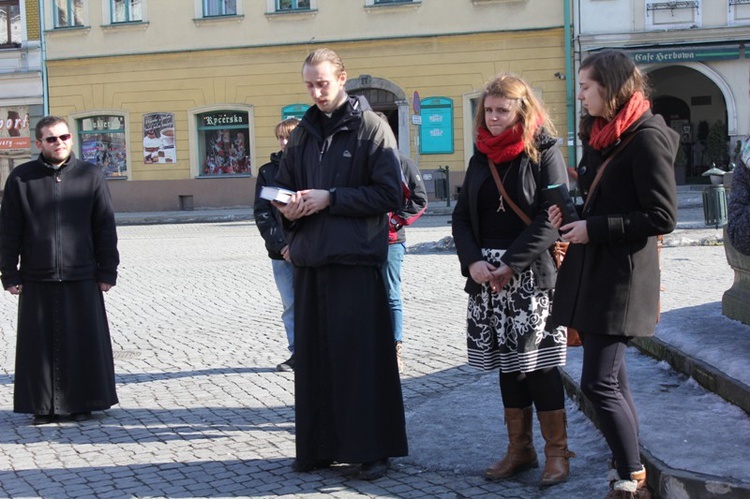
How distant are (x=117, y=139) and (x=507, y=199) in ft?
92.5

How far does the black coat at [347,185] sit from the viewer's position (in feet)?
16.6

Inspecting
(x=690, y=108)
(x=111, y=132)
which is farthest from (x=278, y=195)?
(x=111, y=132)

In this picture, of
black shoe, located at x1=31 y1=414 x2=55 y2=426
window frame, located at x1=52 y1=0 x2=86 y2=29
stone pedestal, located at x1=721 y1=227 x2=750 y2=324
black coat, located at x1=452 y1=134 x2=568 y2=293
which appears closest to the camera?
black coat, located at x1=452 y1=134 x2=568 y2=293

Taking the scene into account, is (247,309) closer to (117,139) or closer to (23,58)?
(117,139)

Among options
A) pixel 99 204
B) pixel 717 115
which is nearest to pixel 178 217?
pixel 717 115

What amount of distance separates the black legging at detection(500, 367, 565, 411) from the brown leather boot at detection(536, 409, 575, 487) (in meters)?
0.04

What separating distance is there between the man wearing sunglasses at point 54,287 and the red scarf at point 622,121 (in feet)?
12.3

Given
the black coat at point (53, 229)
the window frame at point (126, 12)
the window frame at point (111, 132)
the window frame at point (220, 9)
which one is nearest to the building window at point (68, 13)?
the window frame at point (126, 12)

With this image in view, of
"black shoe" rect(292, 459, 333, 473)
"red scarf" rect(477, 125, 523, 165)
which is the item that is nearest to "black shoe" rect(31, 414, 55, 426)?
"black shoe" rect(292, 459, 333, 473)

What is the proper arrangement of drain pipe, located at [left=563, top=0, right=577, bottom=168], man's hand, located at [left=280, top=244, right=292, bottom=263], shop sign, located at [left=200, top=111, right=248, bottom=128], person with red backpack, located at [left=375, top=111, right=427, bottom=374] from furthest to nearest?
shop sign, located at [left=200, top=111, right=248, bottom=128], drain pipe, located at [left=563, top=0, right=577, bottom=168], person with red backpack, located at [left=375, top=111, right=427, bottom=374], man's hand, located at [left=280, top=244, right=292, bottom=263]

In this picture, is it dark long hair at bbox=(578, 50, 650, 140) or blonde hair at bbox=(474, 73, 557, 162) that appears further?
blonde hair at bbox=(474, 73, 557, 162)

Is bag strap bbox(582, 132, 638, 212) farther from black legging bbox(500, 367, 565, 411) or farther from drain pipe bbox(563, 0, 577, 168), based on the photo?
drain pipe bbox(563, 0, 577, 168)

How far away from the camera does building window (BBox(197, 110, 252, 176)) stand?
30.5m

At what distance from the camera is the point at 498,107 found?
4.73 metres
